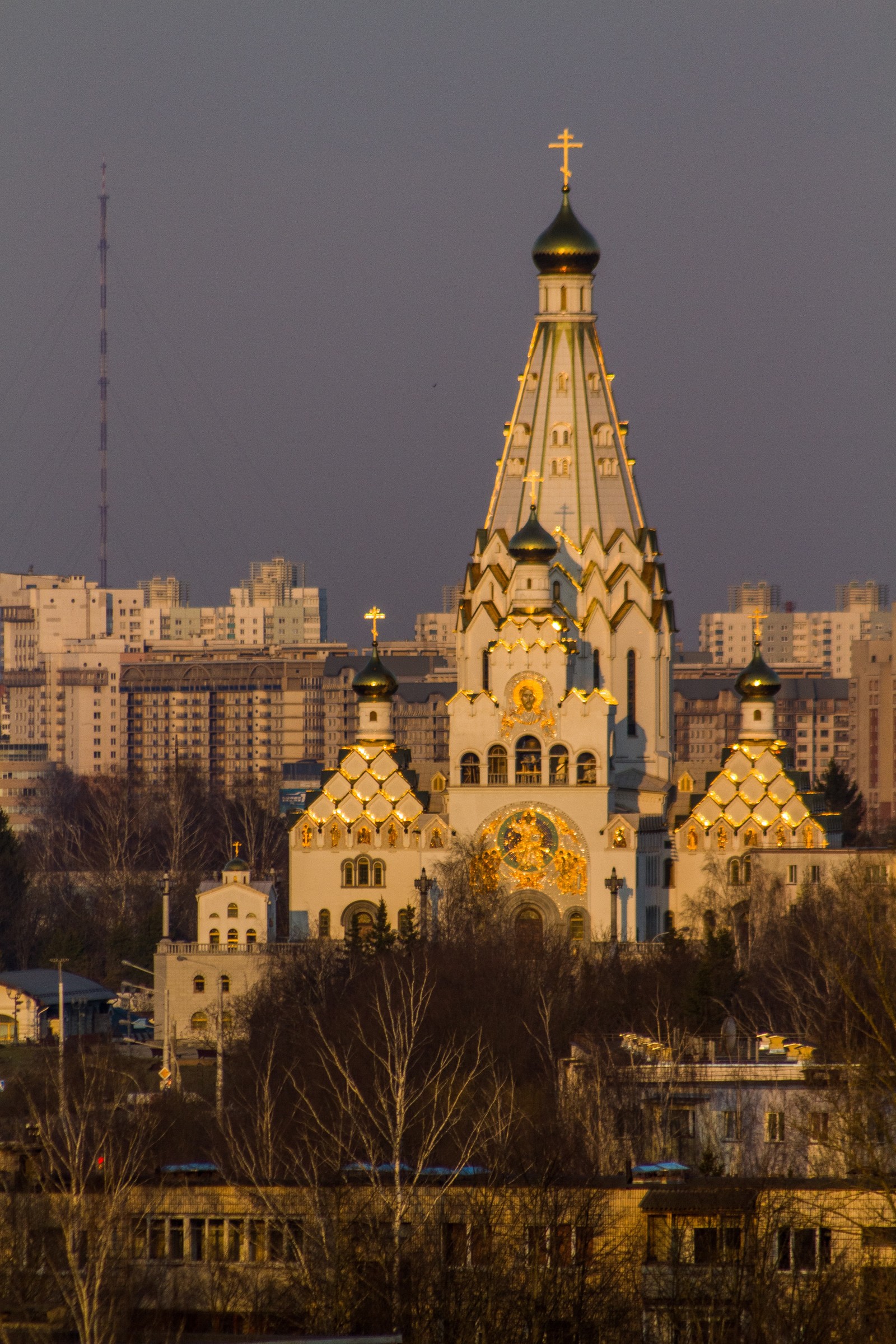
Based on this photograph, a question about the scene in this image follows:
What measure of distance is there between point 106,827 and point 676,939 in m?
38.0

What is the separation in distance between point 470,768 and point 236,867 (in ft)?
15.3

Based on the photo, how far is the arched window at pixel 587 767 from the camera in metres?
56.4

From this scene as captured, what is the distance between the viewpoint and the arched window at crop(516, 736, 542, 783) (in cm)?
5666

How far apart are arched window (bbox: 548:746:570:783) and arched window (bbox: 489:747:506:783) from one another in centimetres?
80

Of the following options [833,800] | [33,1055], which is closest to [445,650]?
[833,800]

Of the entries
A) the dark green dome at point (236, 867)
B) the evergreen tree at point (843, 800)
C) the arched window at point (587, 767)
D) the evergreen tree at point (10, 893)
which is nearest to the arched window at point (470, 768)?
the arched window at point (587, 767)

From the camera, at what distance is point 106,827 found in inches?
3506

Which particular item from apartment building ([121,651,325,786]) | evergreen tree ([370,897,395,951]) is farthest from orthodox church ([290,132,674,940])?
apartment building ([121,651,325,786])

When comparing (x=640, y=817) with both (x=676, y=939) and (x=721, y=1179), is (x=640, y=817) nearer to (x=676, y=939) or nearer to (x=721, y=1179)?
(x=676, y=939)

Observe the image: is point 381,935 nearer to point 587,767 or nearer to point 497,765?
point 497,765

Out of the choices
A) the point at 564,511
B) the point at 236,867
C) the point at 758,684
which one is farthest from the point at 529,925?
the point at 564,511

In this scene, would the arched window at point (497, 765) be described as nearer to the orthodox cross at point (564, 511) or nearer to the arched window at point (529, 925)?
the arched window at point (529, 925)

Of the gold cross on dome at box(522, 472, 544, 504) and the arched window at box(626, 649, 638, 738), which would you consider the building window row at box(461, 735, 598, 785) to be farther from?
the gold cross on dome at box(522, 472, 544, 504)

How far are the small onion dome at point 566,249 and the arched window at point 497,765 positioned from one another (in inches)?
393
